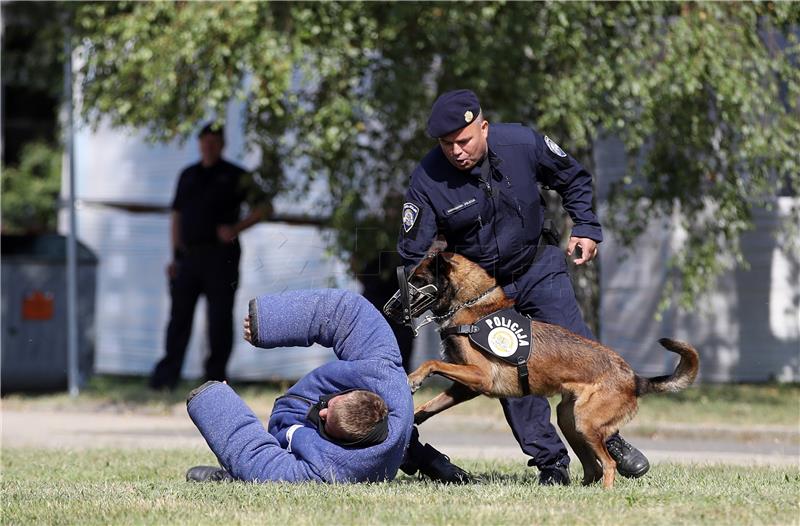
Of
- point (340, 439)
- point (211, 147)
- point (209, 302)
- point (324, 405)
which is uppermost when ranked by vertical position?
point (211, 147)

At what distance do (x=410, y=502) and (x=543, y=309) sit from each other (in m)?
1.62

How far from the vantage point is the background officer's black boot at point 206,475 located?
648 cm

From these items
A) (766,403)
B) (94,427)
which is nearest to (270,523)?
(94,427)

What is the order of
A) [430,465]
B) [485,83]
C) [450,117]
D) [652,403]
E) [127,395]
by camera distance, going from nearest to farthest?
[450,117]
[430,465]
[485,83]
[652,403]
[127,395]

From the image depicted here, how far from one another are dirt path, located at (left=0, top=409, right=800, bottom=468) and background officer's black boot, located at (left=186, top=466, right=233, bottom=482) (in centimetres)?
256

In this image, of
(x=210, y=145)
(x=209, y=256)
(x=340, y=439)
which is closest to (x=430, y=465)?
(x=340, y=439)

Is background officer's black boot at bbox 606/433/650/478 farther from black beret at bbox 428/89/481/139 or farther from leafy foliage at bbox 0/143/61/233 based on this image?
leafy foliage at bbox 0/143/61/233

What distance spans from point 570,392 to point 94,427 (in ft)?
19.0

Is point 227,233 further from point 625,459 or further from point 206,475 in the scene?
point 625,459

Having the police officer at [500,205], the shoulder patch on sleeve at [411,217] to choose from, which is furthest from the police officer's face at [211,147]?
the shoulder patch on sleeve at [411,217]

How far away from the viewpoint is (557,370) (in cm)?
621

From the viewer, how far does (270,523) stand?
4.95 meters

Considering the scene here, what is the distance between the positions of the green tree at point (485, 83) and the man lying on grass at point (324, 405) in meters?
5.27

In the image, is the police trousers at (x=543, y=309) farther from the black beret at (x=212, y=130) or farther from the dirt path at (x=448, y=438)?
the black beret at (x=212, y=130)
